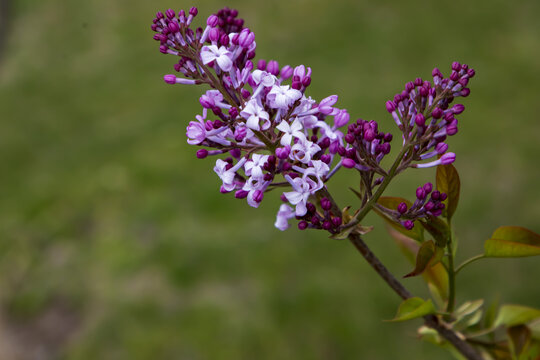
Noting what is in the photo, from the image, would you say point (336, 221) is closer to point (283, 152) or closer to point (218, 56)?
point (283, 152)

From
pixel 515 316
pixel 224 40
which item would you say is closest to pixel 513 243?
pixel 515 316

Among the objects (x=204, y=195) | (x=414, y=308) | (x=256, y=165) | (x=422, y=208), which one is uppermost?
(x=204, y=195)

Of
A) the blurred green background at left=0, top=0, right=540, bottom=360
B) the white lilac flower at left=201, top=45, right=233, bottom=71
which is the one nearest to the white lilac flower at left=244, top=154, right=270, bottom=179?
the white lilac flower at left=201, top=45, right=233, bottom=71

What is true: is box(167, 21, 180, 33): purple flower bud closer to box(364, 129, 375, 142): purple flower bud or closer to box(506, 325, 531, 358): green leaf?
box(364, 129, 375, 142): purple flower bud

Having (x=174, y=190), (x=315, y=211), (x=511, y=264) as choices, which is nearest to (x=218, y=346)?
(x=174, y=190)

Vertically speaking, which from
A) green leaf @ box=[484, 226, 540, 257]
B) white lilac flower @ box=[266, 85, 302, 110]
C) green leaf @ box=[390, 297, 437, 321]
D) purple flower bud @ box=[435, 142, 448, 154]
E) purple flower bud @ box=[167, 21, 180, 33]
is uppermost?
purple flower bud @ box=[167, 21, 180, 33]

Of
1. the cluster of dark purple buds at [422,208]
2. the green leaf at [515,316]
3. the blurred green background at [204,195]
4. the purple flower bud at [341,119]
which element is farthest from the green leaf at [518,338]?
the blurred green background at [204,195]
